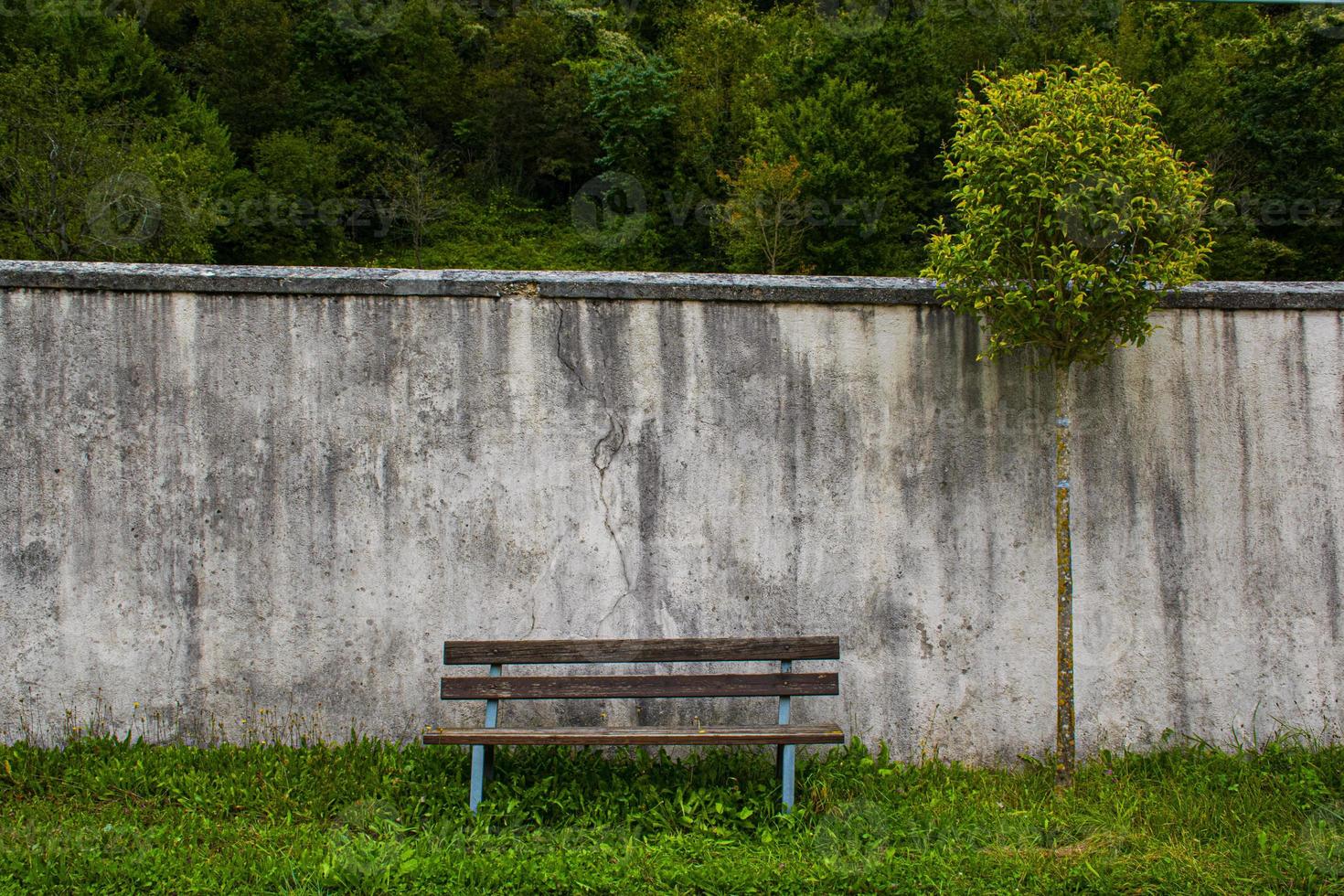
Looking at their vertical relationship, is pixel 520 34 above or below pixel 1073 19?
above

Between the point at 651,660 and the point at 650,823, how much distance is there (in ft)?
2.34

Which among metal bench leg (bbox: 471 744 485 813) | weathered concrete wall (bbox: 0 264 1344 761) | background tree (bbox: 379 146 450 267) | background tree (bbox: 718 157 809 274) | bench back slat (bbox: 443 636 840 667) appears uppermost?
background tree (bbox: 379 146 450 267)

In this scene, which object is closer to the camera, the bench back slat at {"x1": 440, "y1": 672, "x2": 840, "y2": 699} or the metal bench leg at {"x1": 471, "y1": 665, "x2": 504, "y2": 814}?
the metal bench leg at {"x1": 471, "y1": 665, "x2": 504, "y2": 814}

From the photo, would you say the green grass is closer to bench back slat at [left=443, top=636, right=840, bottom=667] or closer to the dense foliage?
bench back slat at [left=443, top=636, right=840, bottom=667]

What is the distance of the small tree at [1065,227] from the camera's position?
428 cm

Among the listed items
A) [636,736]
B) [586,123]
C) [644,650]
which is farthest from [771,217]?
[636,736]

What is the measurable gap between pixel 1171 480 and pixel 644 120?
28811mm

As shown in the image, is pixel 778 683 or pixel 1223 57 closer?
pixel 778 683

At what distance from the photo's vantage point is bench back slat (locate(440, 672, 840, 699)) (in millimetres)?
4375

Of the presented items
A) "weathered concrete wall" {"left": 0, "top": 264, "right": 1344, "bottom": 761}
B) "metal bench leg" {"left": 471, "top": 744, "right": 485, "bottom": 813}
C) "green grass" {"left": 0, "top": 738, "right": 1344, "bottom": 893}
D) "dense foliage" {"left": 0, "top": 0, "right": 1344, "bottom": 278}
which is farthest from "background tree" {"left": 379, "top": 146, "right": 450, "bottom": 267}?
"metal bench leg" {"left": 471, "top": 744, "right": 485, "bottom": 813}

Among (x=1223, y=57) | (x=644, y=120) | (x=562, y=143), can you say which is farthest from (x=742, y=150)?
(x=1223, y=57)

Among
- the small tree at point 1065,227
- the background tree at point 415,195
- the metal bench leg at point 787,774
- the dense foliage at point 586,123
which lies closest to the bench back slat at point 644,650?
the metal bench leg at point 787,774

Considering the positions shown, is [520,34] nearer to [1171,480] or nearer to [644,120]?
[644,120]

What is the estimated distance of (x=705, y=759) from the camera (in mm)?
4684
